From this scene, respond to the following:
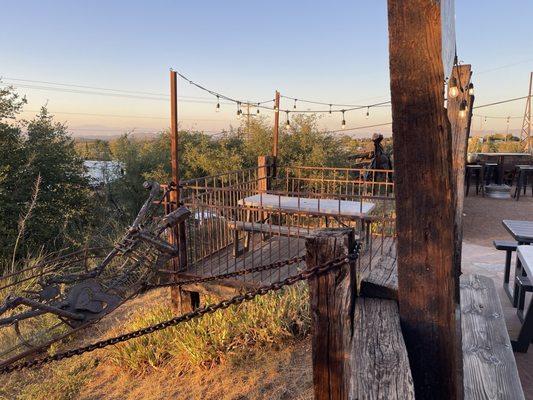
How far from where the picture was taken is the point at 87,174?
40.3 feet

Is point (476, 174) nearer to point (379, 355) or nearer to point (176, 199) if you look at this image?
point (176, 199)

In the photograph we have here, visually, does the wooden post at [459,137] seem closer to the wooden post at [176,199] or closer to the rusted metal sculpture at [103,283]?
the rusted metal sculpture at [103,283]

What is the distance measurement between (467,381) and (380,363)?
38.8 inches

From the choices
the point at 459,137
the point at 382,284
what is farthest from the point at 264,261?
the point at 382,284

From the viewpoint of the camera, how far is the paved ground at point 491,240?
3.19 m

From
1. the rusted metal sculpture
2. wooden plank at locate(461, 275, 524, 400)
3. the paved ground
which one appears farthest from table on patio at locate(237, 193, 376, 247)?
wooden plank at locate(461, 275, 524, 400)

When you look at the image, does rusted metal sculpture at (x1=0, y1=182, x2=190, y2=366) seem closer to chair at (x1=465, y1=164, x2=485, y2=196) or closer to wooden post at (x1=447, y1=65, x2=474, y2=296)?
wooden post at (x1=447, y1=65, x2=474, y2=296)

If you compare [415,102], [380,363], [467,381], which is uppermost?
[415,102]

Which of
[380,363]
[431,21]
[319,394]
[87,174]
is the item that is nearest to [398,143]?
[431,21]

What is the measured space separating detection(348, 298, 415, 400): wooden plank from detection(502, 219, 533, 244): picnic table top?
11.3ft

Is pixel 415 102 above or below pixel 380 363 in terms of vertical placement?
above

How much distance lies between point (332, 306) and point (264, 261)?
4189 mm

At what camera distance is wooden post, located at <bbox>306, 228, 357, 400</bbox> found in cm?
130

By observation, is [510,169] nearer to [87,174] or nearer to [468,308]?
[468,308]
